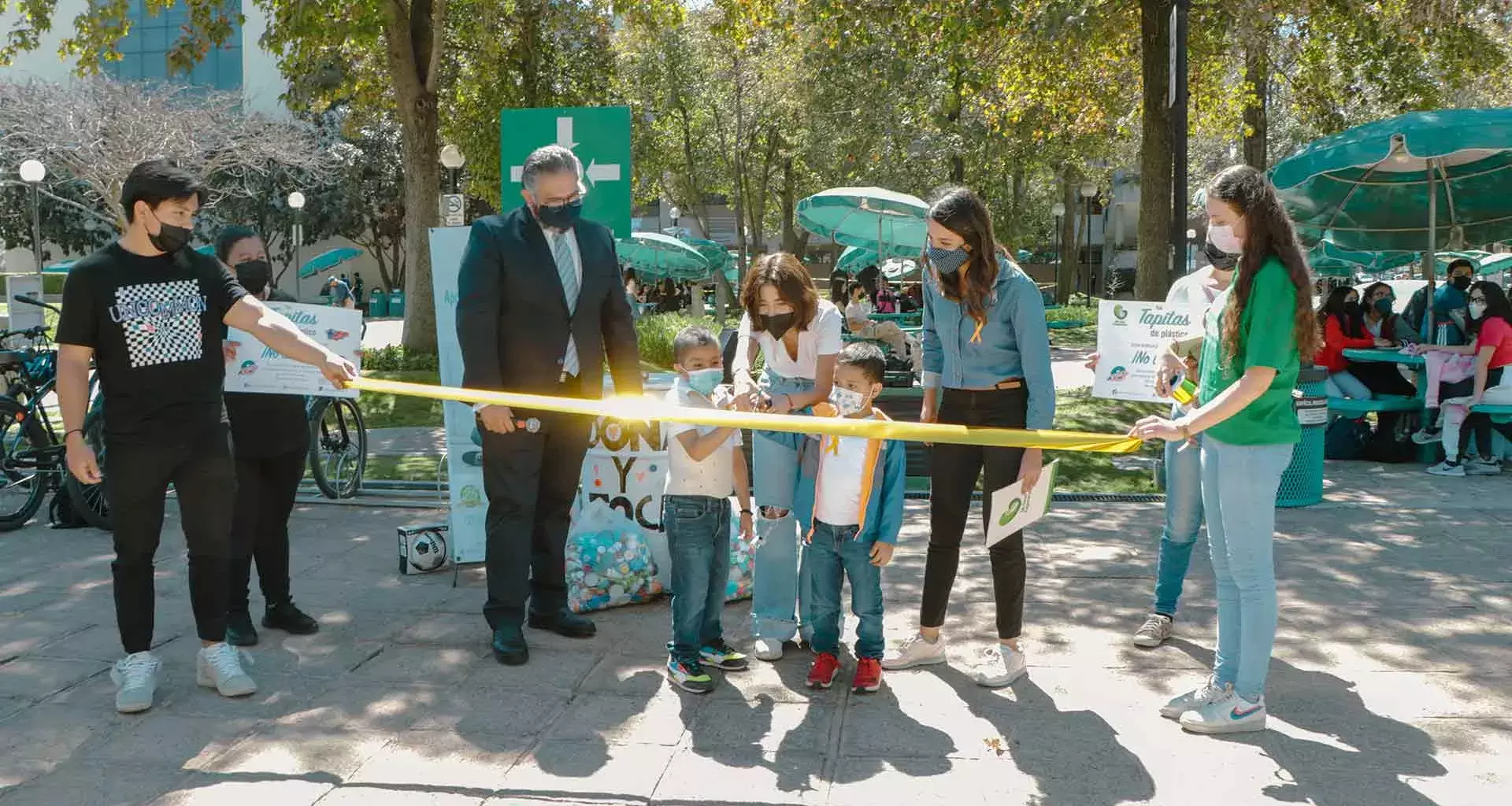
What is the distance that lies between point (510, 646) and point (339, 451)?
3947 millimetres

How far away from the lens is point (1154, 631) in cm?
520

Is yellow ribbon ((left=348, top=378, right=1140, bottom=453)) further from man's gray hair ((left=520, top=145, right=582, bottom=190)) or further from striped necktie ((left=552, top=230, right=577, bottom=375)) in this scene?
man's gray hair ((left=520, top=145, right=582, bottom=190))

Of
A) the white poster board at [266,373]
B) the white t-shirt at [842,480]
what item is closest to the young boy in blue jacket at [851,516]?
the white t-shirt at [842,480]

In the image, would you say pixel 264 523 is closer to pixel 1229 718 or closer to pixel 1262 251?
pixel 1229 718

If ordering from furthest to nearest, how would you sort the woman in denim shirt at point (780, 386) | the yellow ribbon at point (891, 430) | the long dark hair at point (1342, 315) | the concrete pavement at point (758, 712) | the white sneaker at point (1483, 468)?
the long dark hair at point (1342, 315), the white sneaker at point (1483, 468), the woman in denim shirt at point (780, 386), the yellow ribbon at point (891, 430), the concrete pavement at point (758, 712)

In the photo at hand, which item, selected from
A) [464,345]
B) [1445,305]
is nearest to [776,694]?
[464,345]

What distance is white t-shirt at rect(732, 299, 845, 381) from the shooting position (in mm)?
4875

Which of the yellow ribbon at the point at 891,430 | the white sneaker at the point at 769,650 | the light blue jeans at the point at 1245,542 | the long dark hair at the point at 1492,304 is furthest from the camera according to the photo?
the long dark hair at the point at 1492,304

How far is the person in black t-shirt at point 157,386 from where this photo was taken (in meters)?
4.32

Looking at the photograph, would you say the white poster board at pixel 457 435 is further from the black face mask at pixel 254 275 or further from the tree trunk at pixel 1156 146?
the tree trunk at pixel 1156 146

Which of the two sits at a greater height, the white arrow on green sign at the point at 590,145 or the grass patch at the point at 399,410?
the white arrow on green sign at the point at 590,145

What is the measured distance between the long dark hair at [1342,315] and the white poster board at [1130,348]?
4878mm

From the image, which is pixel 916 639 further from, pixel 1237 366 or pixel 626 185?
pixel 626 185

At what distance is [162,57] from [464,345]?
55514 mm
